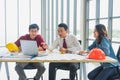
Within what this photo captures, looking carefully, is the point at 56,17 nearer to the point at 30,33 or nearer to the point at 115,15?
the point at 115,15

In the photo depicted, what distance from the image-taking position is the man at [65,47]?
11.6 ft

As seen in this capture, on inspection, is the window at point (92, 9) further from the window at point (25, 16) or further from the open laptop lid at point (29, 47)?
the open laptop lid at point (29, 47)

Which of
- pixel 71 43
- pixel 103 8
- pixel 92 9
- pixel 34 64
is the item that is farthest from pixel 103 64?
pixel 92 9

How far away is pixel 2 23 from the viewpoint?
9711mm

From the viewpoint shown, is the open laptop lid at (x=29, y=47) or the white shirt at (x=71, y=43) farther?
the white shirt at (x=71, y=43)

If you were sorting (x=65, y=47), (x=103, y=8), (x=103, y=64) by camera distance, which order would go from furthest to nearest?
(x=103, y=8) → (x=65, y=47) → (x=103, y=64)

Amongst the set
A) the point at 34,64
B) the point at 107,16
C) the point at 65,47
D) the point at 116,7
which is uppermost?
the point at 116,7

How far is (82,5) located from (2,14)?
13.2 feet

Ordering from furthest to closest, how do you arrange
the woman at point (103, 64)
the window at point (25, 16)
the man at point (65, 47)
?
the window at point (25, 16), the man at point (65, 47), the woman at point (103, 64)

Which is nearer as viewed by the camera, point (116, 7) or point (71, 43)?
point (71, 43)

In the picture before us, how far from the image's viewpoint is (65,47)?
376 centimetres

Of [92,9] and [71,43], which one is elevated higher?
[92,9]

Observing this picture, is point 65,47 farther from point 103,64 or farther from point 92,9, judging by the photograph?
point 92,9

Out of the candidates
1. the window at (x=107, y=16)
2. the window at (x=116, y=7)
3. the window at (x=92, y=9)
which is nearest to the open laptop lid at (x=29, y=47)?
the window at (x=107, y=16)
